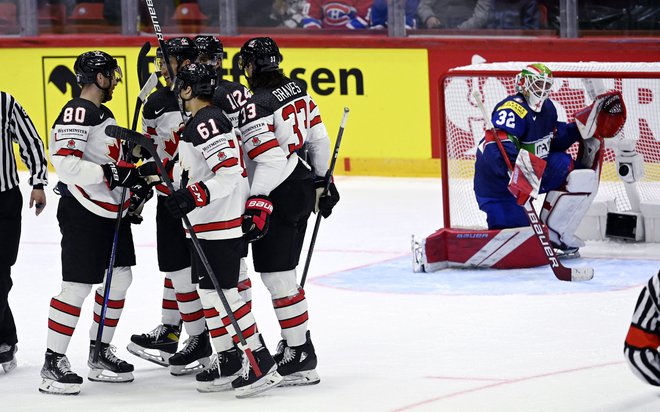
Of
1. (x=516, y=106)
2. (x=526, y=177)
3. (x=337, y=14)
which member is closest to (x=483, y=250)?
(x=526, y=177)

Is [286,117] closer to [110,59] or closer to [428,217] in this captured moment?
[110,59]

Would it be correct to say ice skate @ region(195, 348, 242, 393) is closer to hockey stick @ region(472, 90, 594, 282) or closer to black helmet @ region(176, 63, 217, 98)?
black helmet @ region(176, 63, 217, 98)

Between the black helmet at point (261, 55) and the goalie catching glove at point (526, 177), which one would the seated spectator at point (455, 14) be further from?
the black helmet at point (261, 55)

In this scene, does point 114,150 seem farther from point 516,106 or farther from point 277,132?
point 516,106

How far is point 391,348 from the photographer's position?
5152mm

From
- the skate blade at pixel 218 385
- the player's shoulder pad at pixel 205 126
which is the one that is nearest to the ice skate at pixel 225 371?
the skate blade at pixel 218 385

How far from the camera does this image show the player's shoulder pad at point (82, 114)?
4.49 m

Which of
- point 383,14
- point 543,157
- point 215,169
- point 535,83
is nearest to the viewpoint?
point 215,169

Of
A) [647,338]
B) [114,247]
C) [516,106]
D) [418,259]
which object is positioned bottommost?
[418,259]

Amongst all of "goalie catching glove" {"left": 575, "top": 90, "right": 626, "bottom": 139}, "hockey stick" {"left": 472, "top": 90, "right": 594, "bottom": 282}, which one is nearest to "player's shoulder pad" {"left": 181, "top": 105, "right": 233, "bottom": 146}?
"hockey stick" {"left": 472, "top": 90, "right": 594, "bottom": 282}

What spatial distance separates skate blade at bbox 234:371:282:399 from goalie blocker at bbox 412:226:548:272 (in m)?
2.28

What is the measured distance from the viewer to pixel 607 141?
23.6ft

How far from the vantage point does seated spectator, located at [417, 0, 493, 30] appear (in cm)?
955

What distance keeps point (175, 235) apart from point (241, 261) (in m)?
0.30
